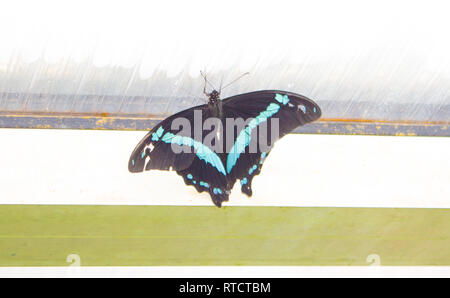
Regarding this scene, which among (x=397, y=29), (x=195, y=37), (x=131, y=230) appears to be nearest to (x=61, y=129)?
(x=131, y=230)

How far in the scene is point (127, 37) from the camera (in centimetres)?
115

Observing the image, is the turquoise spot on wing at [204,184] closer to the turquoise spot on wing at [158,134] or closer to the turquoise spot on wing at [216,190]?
the turquoise spot on wing at [216,190]

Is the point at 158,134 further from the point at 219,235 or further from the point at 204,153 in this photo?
the point at 219,235

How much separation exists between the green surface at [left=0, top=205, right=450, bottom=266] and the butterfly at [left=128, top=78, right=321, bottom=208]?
0.09 m

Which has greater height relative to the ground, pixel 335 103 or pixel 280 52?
pixel 280 52

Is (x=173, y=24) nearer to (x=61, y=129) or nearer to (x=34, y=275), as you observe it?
(x=61, y=129)

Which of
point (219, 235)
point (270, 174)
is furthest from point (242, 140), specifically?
point (219, 235)

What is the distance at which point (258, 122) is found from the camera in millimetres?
1048

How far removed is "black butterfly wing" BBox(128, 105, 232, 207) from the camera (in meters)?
1.01

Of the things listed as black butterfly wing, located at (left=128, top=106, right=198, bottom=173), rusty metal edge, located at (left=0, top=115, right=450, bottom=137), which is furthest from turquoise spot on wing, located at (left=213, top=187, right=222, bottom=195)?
rusty metal edge, located at (left=0, top=115, right=450, bottom=137)

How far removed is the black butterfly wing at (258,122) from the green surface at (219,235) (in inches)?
4.5

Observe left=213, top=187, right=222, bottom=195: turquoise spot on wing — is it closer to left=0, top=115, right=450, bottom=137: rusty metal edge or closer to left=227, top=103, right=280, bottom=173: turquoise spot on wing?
left=227, top=103, right=280, bottom=173: turquoise spot on wing

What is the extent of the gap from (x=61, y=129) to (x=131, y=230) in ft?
1.15

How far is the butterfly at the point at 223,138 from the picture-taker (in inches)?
40.0
